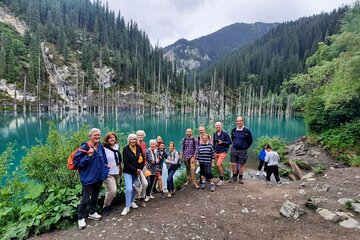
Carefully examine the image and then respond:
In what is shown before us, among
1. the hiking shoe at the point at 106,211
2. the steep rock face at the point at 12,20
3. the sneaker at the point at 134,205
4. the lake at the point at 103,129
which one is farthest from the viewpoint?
the steep rock face at the point at 12,20

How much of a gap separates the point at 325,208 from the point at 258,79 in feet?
443

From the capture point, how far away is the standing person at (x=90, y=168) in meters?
5.75

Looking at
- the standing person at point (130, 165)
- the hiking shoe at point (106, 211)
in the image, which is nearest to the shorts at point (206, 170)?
the standing person at point (130, 165)

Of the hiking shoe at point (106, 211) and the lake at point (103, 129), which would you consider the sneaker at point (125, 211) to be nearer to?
the hiking shoe at point (106, 211)

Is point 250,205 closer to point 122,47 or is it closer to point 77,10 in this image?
point 122,47

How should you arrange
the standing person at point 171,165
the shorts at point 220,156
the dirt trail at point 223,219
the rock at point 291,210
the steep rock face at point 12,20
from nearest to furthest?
the dirt trail at point 223,219, the rock at point 291,210, the standing person at point 171,165, the shorts at point 220,156, the steep rock face at point 12,20

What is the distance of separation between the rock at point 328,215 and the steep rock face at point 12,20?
385ft

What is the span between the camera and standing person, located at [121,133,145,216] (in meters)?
6.69

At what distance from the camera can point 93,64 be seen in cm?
10188

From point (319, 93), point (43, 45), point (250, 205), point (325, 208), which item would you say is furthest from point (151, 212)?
point (43, 45)

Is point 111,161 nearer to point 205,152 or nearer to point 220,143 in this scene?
point 205,152

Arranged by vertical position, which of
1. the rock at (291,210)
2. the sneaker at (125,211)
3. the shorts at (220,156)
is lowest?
the sneaker at (125,211)

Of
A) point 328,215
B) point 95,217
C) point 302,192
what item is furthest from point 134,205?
point 302,192

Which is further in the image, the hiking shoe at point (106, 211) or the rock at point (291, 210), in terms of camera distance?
the hiking shoe at point (106, 211)
